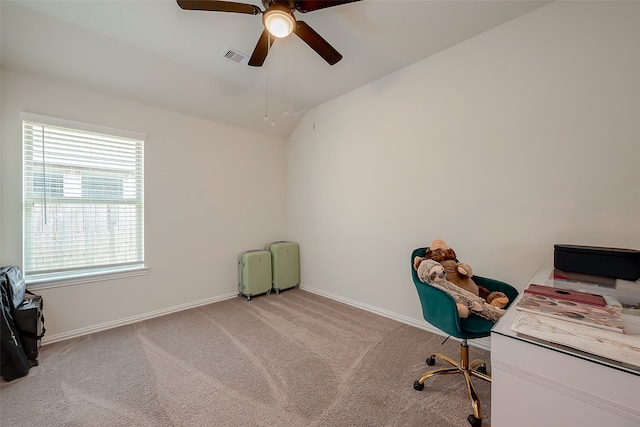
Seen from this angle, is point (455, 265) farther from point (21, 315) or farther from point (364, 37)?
point (21, 315)

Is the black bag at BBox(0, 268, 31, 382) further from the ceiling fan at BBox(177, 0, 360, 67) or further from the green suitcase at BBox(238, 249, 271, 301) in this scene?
the ceiling fan at BBox(177, 0, 360, 67)

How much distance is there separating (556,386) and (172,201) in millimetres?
3601

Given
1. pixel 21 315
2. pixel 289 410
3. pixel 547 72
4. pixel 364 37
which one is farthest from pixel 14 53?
pixel 547 72

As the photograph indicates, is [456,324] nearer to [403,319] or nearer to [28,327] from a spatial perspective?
[403,319]

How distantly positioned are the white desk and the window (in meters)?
3.48

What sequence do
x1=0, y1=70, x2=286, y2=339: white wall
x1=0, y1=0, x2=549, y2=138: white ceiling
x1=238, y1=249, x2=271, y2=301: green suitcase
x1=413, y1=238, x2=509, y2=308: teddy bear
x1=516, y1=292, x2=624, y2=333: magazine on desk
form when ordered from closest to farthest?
x1=516, y1=292, x2=624, y2=333: magazine on desk → x1=413, y1=238, x2=509, y2=308: teddy bear → x1=0, y1=0, x2=549, y2=138: white ceiling → x1=0, y1=70, x2=286, y2=339: white wall → x1=238, y1=249, x2=271, y2=301: green suitcase

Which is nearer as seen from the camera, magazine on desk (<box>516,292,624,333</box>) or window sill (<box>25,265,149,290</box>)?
magazine on desk (<box>516,292,624,333</box>)

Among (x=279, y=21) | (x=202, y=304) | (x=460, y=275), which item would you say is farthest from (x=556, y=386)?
(x=202, y=304)

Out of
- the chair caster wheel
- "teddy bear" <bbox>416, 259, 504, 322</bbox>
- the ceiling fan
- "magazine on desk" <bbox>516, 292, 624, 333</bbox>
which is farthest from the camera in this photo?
"teddy bear" <bbox>416, 259, 504, 322</bbox>

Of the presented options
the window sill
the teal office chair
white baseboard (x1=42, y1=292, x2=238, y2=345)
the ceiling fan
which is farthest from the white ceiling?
white baseboard (x1=42, y1=292, x2=238, y2=345)

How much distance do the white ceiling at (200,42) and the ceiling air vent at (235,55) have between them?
0.14 feet

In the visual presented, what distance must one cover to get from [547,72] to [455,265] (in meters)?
1.69

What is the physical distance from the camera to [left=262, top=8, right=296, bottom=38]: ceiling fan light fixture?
1.58 metres

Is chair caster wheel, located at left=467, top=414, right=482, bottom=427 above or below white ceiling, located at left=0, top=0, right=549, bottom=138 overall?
below
